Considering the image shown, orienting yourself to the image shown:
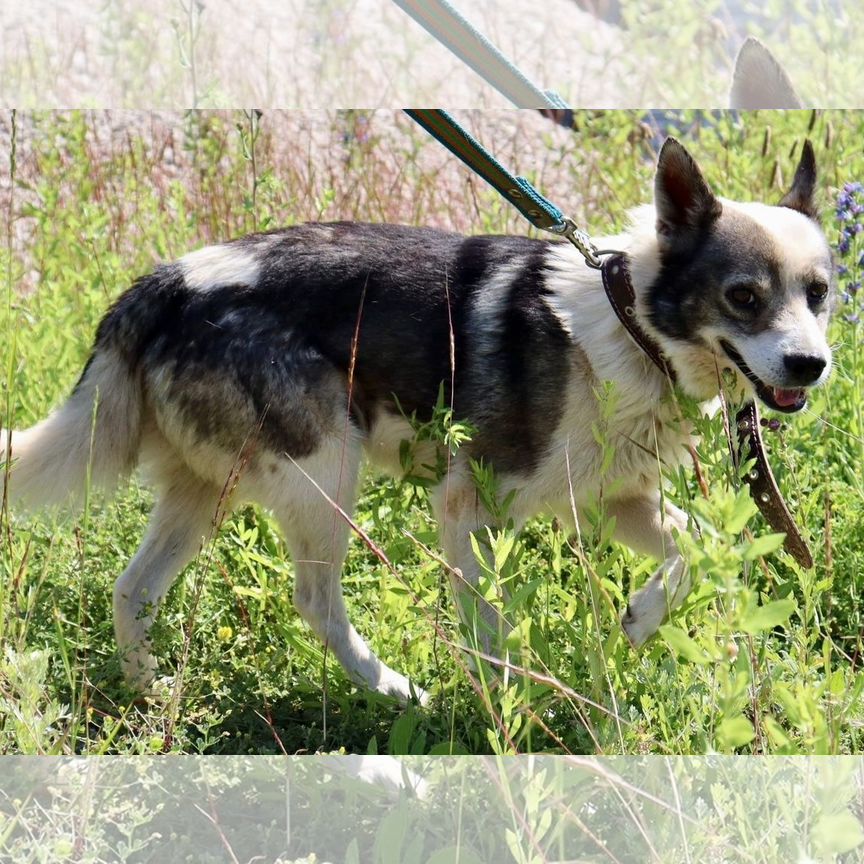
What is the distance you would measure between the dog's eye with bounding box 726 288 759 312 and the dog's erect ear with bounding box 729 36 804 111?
1.08 metres

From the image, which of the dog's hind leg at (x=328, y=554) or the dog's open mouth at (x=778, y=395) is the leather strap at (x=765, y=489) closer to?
the dog's open mouth at (x=778, y=395)

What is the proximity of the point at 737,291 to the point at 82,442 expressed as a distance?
1.92 metres

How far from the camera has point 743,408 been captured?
10.8 ft

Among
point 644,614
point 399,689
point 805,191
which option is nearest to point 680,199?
point 805,191

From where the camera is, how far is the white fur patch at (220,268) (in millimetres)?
3527

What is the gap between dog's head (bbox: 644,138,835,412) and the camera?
300cm

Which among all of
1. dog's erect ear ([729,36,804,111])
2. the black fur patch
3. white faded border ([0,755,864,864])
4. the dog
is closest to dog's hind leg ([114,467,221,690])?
the dog

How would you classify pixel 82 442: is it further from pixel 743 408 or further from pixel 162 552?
pixel 743 408

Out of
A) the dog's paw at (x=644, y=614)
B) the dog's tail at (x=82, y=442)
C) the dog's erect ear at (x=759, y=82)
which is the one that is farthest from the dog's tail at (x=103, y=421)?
the dog's erect ear at (x=759, y=82)

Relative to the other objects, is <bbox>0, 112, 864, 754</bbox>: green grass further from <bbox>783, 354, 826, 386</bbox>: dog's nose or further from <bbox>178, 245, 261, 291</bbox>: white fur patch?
<bbox>178, 245, 261, 291</bbox>: white fur patch

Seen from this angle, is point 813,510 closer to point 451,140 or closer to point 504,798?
point 451,140

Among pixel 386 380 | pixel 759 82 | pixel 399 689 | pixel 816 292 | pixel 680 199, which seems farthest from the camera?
pixel 386 380

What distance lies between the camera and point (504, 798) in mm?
1900

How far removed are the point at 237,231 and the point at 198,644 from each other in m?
2.20
